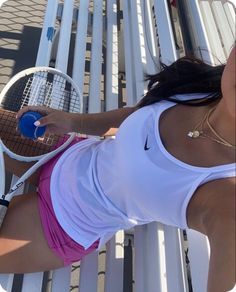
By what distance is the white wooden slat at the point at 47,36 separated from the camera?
1.37 meters

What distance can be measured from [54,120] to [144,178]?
339 mm

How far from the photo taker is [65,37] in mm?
1501

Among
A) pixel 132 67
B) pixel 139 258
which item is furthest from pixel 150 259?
pixel 132 67

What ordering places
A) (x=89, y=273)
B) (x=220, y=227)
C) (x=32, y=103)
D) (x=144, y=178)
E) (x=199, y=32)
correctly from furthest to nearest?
(x=199, y=32) → (x=32, y=103) → (x=89, y=273) → (x=144, y=178) → (x=220, y=227)

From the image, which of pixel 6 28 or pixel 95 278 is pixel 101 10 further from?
pixel 95 278

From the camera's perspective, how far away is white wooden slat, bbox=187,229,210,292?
0.84 m

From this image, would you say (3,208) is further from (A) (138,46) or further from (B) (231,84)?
(A) (138,46)

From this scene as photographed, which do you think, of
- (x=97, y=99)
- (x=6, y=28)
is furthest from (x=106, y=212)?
(x=6, y=28)

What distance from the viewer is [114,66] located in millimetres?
1483


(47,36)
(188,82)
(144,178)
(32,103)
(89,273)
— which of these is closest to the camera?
(144,178)

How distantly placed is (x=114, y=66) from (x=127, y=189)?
2.59 ft

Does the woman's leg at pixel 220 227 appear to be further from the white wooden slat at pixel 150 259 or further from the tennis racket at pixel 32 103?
the tennis racket at pixel 32 103

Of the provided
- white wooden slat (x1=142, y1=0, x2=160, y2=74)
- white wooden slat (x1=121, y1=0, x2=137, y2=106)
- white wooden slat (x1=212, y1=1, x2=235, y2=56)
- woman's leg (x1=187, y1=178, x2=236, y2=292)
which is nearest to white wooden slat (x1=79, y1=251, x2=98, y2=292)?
woman's leg (x1=187, y1=178, x2=236, y2=292)

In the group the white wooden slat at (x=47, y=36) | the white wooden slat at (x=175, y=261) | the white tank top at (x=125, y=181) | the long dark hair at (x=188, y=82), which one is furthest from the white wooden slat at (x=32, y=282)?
the white wooden slat at (x=47, y=36)
